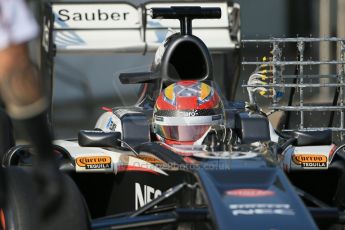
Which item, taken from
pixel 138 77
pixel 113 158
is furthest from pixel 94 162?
pixel 138 77

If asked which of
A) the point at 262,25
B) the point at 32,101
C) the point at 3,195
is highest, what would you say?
the point at 32,101

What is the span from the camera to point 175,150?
5.88m

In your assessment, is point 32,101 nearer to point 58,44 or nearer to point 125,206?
point 125,206

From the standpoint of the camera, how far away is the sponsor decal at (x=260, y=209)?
15.8ft

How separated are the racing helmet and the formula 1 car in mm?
154

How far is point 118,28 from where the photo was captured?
10.8m

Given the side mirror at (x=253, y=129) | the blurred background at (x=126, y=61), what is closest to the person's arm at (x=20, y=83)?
the side mirror at (x=253, y=129)

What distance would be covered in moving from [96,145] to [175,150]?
23.9 inches

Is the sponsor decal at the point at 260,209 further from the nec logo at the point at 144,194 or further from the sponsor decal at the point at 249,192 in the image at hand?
the nec logo at the point at 144,194

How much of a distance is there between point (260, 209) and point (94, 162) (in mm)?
1702

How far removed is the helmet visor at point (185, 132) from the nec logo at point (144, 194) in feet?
1.31

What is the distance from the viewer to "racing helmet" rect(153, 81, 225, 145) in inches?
248

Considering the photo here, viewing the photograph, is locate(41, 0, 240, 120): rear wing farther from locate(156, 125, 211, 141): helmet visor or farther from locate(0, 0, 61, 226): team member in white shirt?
locate(0, 0, 61, 226): team member in white shirt

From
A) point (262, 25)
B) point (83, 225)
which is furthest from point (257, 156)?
point (262, 25)
